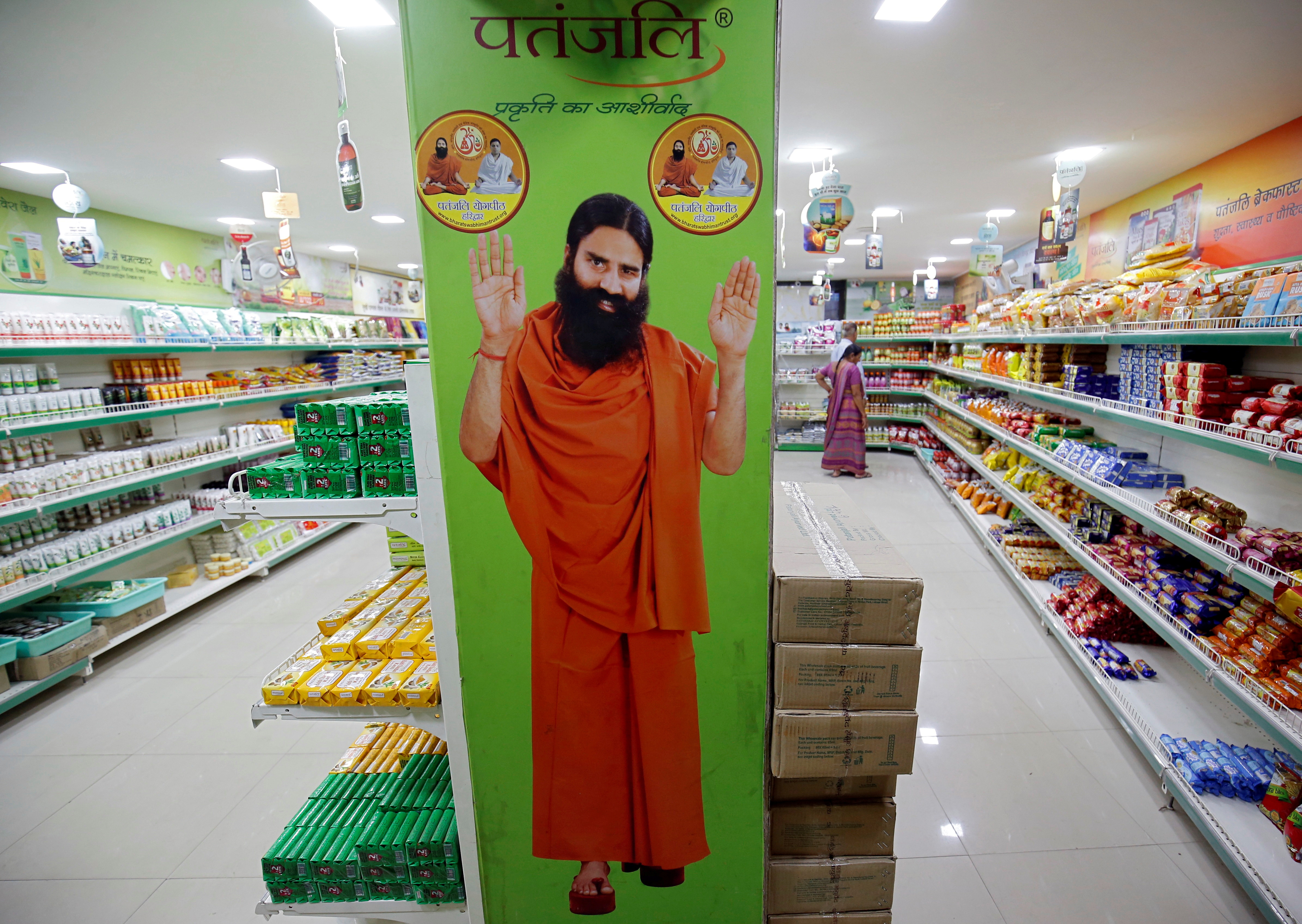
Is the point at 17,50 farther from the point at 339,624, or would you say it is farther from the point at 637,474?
the point at 637,474

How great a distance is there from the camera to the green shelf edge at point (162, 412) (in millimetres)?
3855

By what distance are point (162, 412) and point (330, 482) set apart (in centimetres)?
425

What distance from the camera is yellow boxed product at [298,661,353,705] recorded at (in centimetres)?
172

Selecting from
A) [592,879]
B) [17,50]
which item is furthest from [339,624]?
[17,50]

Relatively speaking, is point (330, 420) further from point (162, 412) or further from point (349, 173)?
point (162, 412)

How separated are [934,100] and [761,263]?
3.10 meters

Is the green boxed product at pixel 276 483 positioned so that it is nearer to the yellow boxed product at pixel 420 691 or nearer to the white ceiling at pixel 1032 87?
the yellow boxed product at pixel 420 691

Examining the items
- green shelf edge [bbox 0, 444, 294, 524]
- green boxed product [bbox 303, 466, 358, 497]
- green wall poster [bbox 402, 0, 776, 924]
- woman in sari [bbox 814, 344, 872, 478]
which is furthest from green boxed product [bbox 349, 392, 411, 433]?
woman in sari [bbox 814, 344, 872, 478]

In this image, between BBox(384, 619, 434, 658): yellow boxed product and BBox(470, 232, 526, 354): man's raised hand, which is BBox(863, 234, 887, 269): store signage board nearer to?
BBox(470, 232, 526, 354): man's raised hand

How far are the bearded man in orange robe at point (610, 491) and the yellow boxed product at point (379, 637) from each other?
2.02ft

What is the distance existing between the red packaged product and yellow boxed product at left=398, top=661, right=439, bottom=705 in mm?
3204

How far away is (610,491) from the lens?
1.48 metres

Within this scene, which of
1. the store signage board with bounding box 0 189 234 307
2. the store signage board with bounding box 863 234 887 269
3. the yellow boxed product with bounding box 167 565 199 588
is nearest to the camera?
the store signage board with bounding box 0 189 234 307

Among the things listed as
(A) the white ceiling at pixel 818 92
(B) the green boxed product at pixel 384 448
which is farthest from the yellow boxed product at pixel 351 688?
(A) the white ceiling at pixel 818 92
